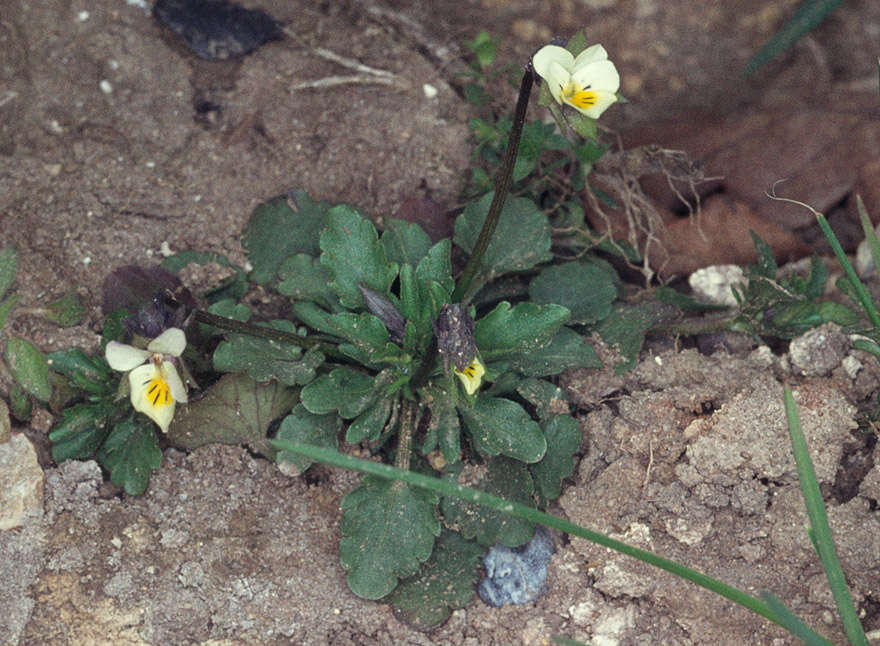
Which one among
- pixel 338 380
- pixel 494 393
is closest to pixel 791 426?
pixel 494 393

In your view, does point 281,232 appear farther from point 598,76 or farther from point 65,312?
point 598,76

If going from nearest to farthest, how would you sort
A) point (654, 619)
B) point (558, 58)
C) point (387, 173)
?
point (558, 58), point (654, 619), point (387, 173)

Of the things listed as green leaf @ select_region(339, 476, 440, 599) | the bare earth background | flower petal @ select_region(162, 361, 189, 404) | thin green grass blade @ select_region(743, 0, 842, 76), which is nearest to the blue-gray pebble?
the bare earth background

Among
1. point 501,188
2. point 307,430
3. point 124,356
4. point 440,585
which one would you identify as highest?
point 501,188

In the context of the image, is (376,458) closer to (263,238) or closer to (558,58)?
(263,238)

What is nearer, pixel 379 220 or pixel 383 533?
pixel 383 533

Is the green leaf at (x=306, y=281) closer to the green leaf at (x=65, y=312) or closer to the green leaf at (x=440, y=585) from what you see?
the green leaf at (x=65, y=312)

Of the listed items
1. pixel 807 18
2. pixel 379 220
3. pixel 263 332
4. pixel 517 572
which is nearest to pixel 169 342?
pixel 263 332
